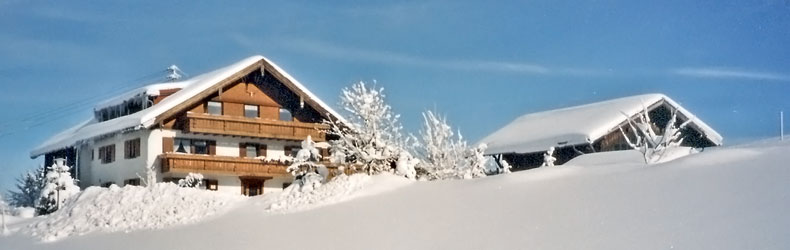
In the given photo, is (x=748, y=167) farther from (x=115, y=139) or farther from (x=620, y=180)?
(x=115, y=139)

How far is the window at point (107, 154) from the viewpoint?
34938 millimetres

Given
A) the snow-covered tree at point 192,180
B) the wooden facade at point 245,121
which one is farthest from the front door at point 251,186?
the snow-covered tree at point 192,180

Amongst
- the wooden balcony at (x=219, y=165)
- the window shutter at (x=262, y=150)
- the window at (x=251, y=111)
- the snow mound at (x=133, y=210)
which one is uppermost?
the window at (x=251, y=111)

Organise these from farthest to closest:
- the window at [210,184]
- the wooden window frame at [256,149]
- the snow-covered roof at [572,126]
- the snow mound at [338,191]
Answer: the snow-covered roof at [572,126], the wooden window frame at [256,149], the window at [210,184], the snow mound at [338,191]

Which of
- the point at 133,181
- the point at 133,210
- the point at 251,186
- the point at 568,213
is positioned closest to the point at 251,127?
the point at 251,186

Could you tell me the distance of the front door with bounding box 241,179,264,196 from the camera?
33.9 m

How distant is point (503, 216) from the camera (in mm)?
13109

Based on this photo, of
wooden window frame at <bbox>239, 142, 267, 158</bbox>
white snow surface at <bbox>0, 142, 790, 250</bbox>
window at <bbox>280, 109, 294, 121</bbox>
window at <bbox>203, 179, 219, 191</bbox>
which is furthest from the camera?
window at <bbox>280, 109, 294, 121</bbox>

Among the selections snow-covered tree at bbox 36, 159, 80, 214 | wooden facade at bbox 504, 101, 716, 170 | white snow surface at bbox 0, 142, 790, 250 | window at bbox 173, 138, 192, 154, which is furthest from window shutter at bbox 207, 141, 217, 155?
white snow surface at bbox 0, 142, 790, 250

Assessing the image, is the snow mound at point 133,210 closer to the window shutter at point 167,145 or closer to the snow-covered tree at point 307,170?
the snow-covered tree at point 307,170

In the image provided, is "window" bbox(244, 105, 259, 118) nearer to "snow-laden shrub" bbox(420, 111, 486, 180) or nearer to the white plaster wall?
the white plaster wall

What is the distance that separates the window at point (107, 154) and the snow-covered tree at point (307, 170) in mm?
A: 13166

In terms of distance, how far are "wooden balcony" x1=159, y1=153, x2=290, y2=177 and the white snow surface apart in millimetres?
12677

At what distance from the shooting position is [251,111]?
3550 centimetres
